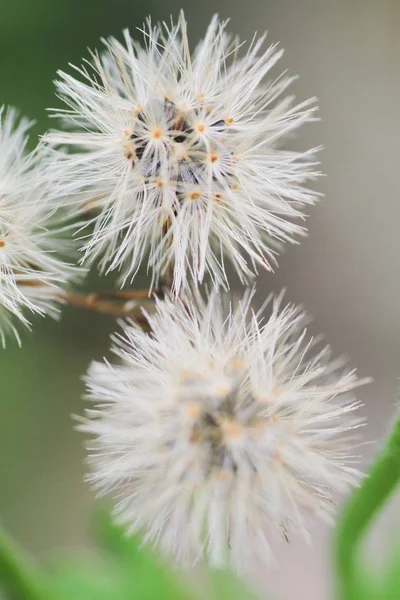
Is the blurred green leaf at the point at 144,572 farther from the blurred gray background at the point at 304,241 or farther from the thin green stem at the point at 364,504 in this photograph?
the blurred gray background at the point at 304,241

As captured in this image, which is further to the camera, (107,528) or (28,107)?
(28,107)

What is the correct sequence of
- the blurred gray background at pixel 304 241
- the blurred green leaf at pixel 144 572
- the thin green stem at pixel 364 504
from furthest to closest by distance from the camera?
the blurred gray background at pixel 304 241
the blurred green leaf at pixel 144 572
the thin green stem at pixel 364 504

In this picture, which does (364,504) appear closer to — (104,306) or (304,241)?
(104,306)

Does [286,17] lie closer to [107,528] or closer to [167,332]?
[107,528]

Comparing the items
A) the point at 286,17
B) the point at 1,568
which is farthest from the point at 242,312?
the point at 286,17

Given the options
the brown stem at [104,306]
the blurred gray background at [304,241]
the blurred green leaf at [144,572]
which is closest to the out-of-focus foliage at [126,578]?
the blurred green leaf at [144,572]

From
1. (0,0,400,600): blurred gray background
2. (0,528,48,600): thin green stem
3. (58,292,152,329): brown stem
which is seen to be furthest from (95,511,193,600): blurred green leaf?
(0,0,400,600): blurred gray background

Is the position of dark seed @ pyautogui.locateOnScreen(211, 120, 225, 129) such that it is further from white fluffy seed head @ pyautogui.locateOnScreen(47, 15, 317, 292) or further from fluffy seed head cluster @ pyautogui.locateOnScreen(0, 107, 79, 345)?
fluffy seed head cluster @ pyautogui.locateOnScreen(0, 107, 79, 345)
